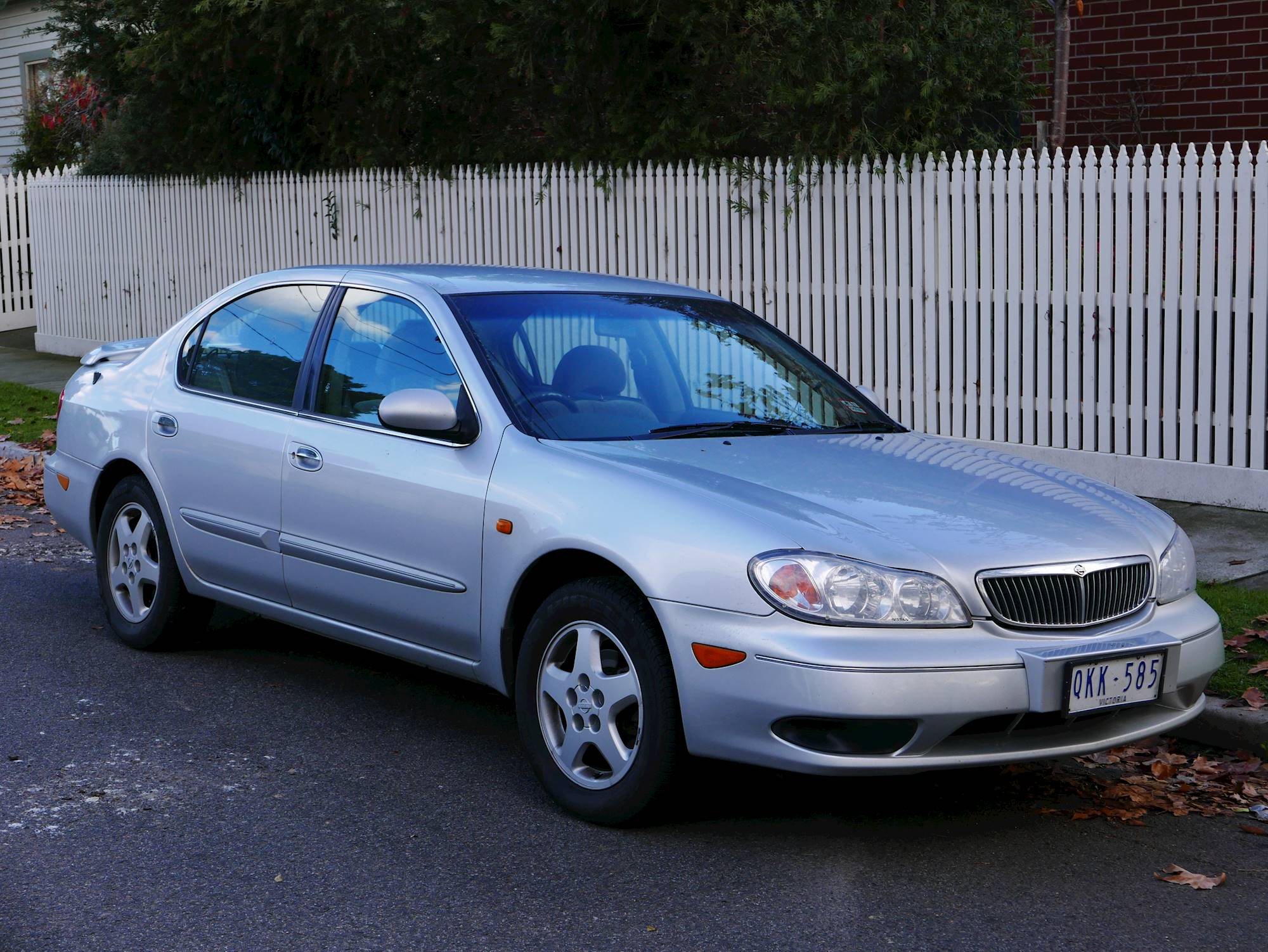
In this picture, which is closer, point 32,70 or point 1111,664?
point 1111,664

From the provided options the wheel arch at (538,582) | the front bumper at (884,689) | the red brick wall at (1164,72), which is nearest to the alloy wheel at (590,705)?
the wheel arch at (538,582)

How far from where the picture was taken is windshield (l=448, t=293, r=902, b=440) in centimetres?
524

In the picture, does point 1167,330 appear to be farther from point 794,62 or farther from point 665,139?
point 665,139

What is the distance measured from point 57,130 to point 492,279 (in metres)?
20.6

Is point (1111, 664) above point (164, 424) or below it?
below

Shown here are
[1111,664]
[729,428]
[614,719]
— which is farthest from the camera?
[729,428]

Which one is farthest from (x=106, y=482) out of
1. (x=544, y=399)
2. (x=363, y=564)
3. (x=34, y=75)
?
(x=34, y=75)

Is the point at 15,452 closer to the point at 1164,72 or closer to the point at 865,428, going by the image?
the point at 865,428

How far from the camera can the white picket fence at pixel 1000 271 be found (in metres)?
9.15

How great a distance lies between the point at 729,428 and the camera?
5.35 meters

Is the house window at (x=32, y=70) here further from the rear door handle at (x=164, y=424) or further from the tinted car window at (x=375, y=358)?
the tinted car window at (x=375, y=358)

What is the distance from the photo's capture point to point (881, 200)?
10.8 m

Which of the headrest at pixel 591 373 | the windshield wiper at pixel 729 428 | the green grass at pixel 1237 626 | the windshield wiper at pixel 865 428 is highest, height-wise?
the headrest at pixel 591 373

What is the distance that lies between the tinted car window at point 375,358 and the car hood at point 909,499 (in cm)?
72
